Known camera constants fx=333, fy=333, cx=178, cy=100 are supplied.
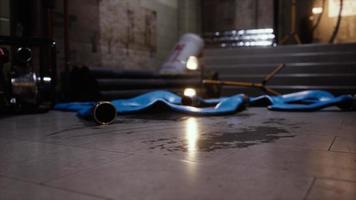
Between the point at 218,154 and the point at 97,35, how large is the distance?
182 inches

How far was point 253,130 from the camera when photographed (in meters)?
2.30

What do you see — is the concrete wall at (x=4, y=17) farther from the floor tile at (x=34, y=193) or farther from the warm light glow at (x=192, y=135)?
the floor tile at (x=34, y=193)

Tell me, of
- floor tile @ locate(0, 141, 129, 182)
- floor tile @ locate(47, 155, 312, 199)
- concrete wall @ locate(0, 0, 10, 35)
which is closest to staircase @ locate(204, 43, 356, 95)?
concrete wall @ locate(0, 0, 10, 35)

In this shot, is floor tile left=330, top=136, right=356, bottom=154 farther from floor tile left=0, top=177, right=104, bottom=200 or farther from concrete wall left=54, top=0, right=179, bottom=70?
concrete wall left=54, top=0, right=179, bottom=70

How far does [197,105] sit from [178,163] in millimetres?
2469

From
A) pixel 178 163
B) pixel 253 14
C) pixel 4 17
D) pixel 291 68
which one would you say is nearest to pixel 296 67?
pixel 291 68

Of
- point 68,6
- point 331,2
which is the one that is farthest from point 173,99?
point 331,2

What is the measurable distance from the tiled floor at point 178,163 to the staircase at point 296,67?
356cm

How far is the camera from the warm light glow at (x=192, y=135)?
1.70 meters

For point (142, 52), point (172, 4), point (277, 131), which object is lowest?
point (277, 131)

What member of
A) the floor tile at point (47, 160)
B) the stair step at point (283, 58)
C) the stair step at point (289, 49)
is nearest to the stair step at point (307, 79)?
the stair step at point (283, 58)

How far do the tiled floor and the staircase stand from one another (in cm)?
356

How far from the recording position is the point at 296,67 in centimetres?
598

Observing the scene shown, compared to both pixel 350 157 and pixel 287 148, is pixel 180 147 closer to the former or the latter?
pixel 287 148
